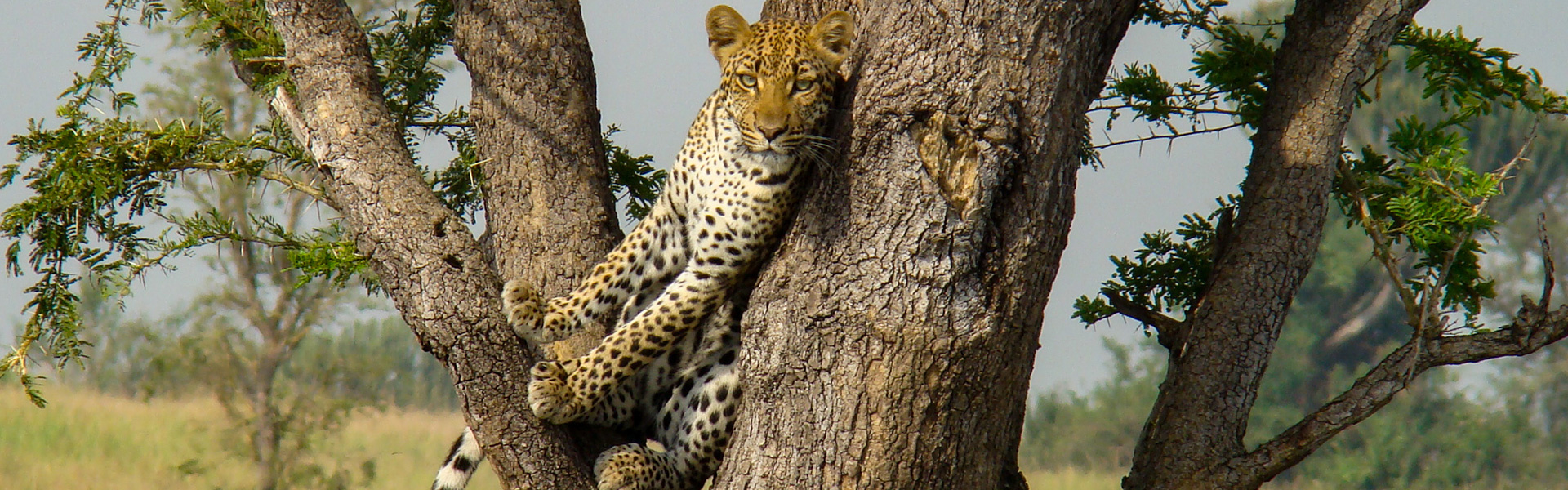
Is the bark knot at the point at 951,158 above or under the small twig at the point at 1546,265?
under

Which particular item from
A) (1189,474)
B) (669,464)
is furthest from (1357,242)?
(669,464)

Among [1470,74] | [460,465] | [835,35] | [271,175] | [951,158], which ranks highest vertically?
[1470,74]

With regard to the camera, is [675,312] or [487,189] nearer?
[675,312]

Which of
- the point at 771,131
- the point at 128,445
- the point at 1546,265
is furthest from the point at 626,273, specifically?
the point at 128,445

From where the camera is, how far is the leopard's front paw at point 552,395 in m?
3.22

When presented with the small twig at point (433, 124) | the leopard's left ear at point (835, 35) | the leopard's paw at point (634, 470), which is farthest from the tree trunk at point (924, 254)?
the small twig at point (433, 124)

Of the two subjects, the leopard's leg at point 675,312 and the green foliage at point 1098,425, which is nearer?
the leopard's leg at point 675,312

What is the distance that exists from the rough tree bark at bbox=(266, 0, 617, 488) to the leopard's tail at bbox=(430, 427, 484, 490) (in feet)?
1.52

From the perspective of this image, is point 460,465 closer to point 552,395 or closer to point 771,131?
point 552,395

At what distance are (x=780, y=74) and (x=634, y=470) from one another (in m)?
1.23

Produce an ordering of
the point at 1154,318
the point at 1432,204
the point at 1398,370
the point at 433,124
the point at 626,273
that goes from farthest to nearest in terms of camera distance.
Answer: the point at 433,124
the point at 1154,318
the point at 1432,204
the point at 1398,370
the point at 626,273

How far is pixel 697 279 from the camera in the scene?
342 cm

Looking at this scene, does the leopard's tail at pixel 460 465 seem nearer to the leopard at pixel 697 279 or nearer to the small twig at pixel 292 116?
the leopard at pixel 697 279

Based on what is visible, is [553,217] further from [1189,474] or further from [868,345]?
[1189,474]
